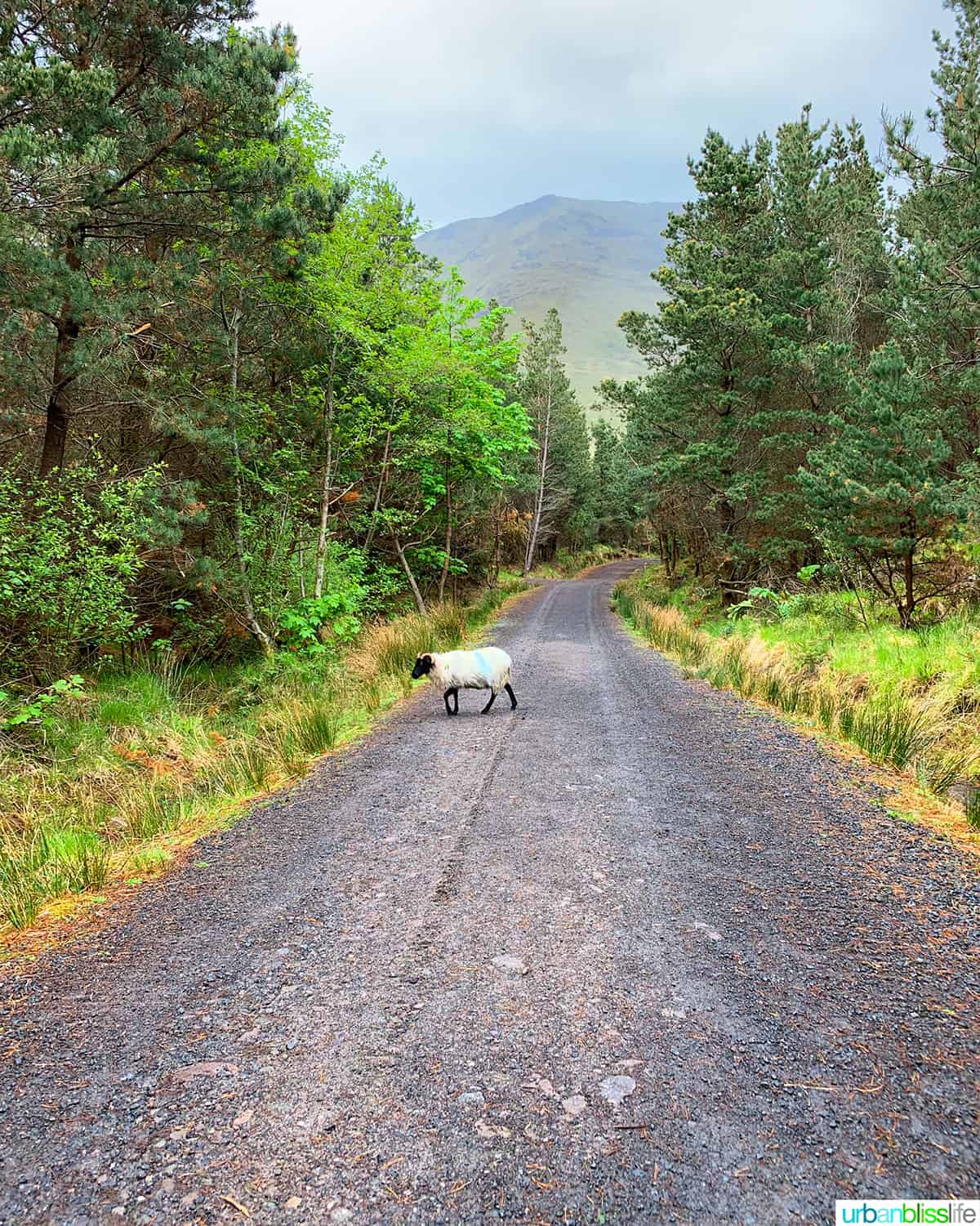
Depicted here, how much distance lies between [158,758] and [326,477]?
18.4ft

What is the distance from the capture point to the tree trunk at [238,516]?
8875 millimetres

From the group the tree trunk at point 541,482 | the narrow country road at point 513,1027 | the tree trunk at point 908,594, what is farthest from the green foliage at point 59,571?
the tree trunk at point 541,482

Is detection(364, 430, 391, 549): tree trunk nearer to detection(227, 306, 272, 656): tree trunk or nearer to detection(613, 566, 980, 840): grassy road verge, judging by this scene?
detection(227, 306, 272, 656): tree trunk

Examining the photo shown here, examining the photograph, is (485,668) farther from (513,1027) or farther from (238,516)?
(513,1027)

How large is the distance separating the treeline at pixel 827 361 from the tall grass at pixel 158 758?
27.2 feet

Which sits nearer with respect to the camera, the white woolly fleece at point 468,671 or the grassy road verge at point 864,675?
the grassy road verge at point 864,675

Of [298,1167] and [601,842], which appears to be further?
[601,842]

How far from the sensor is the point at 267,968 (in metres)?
3.03

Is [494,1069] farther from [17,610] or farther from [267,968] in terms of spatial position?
[17,610]

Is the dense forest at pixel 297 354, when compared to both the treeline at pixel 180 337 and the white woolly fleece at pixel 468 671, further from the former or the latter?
the white woolly fleece at pixel 468 671

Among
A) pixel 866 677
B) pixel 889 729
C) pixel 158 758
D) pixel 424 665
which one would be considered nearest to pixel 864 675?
pixel 866 677

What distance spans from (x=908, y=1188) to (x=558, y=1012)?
4.18ft

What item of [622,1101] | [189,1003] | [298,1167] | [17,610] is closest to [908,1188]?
[622,1101]

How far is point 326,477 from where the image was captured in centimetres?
1037
